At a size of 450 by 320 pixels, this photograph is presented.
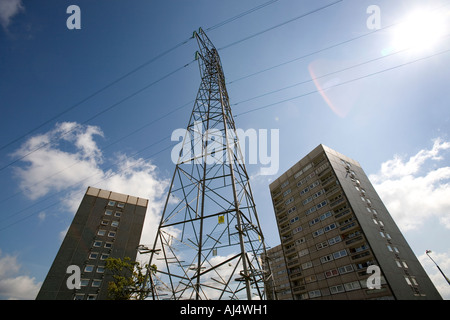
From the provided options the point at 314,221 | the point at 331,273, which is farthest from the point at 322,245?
the point at 314,221

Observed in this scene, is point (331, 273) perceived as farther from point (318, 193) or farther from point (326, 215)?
point (318, 193)

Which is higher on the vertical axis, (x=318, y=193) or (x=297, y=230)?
(x=318, y=193)

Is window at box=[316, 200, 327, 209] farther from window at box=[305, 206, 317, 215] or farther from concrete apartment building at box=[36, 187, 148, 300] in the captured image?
concrete apartment building at box=[36, 187, 148, 300]

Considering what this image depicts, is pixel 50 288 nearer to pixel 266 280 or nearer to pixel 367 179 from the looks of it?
pixel 266 280

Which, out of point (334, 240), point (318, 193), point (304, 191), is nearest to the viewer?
point (334, 240)

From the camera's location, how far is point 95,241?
43688 millimetres

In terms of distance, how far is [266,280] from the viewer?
27.1 feet

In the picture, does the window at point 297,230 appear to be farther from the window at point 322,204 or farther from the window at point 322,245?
the window at point 322,204

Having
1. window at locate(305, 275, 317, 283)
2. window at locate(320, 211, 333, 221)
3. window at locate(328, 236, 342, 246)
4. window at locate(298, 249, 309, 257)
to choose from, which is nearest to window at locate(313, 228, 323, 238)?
window at locate(320, 211, 333, 221)

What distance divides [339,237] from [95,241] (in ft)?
152
